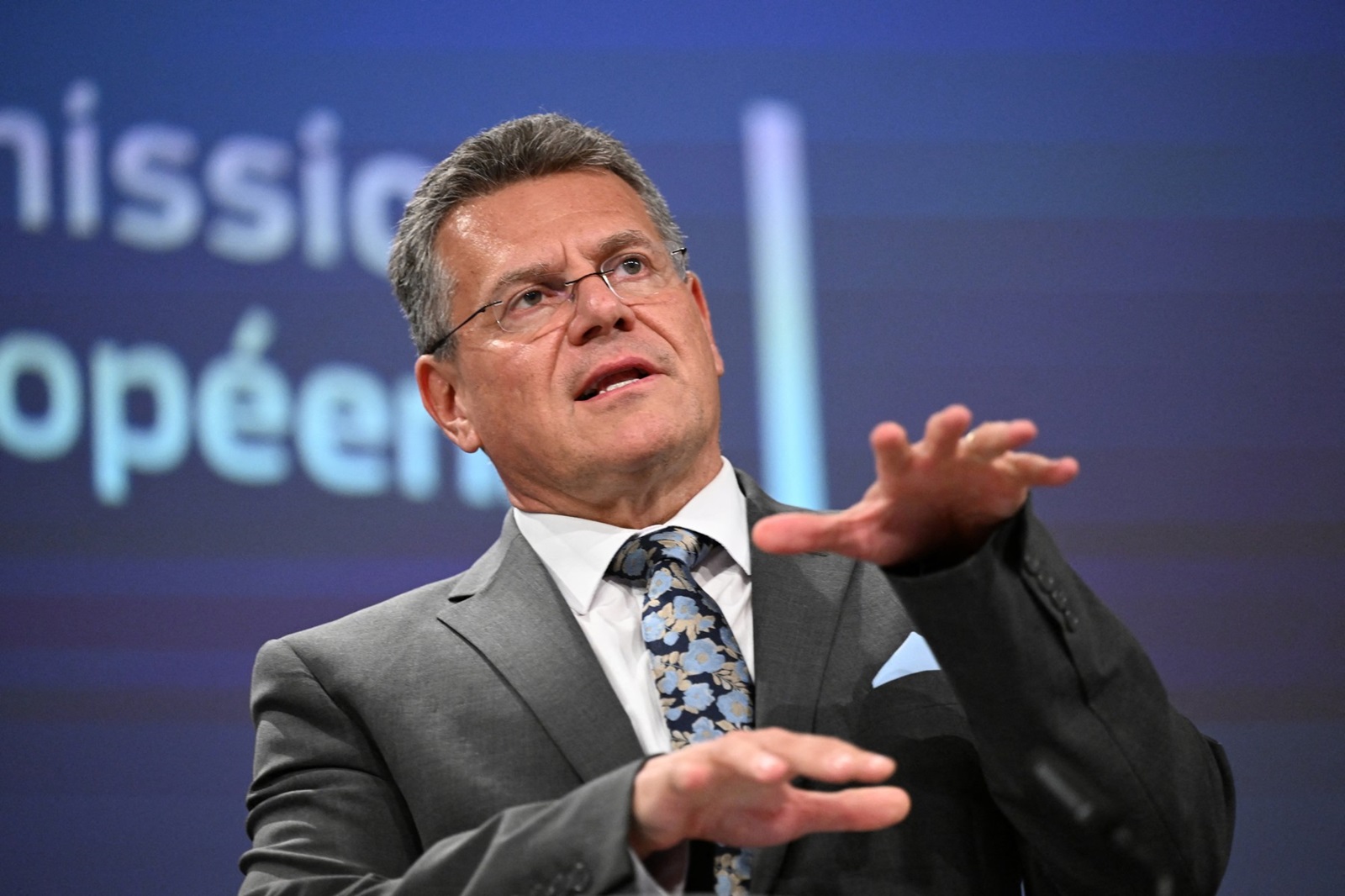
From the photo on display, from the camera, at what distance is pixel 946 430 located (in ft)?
4.38

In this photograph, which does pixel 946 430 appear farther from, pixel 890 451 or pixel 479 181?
pixel 479 181

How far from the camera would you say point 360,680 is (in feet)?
6.11

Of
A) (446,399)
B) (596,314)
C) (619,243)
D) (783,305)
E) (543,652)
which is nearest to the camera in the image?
(543,652)

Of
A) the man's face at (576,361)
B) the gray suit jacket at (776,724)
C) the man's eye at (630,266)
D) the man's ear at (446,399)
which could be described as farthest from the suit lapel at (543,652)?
the man's eye at (630,266)

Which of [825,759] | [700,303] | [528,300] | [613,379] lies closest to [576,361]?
[613,379]

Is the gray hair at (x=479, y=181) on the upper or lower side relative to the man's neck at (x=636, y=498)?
upper

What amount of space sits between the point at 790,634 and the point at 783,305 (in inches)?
49.3

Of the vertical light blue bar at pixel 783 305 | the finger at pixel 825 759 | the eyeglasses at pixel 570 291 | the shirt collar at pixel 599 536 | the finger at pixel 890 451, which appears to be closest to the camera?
the finger at pixel 825 759

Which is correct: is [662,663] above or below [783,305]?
below

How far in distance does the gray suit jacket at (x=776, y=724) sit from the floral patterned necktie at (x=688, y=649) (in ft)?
0.14

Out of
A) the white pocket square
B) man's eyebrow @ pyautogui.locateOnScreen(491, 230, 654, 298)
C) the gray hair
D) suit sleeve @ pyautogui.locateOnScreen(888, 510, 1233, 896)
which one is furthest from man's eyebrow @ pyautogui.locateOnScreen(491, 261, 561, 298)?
suit sleeve @ pyautogui.locateOnScreen(888, 510, 1233, 896)

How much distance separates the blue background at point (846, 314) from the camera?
2.78 m

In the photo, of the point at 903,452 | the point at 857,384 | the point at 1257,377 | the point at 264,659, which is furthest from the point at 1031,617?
the point at 1257,377

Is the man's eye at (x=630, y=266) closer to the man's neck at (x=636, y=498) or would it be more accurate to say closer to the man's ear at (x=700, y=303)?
the man's ear at (x=700, y=303)
